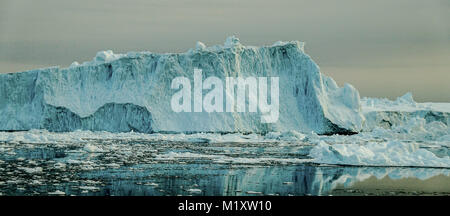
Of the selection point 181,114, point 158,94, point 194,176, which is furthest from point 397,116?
point 194,176

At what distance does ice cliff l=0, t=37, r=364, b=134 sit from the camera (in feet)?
81.8

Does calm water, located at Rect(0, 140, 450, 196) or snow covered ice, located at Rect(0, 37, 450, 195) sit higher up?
snow covered ice, located at Rect(0, 37, 450, 195)

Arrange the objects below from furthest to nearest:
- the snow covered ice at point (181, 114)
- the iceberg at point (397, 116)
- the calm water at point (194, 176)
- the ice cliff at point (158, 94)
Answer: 1. the iceberg at point (397, 116)
2. the ice cliff at point (158, 94)
3. the snow covered ice at point (181, 114)
4. the calm water at point (194, 176)

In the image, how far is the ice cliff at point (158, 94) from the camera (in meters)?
24.9

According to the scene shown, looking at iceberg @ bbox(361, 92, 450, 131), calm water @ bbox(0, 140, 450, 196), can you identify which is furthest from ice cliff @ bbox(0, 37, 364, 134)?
calm water @ bbox(0, 140, 450, 196)

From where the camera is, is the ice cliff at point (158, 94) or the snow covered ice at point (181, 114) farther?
the ice cliff at point (158, 94)

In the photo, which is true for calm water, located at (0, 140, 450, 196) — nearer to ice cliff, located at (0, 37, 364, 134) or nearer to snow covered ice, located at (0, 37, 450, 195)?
snow covered ice, located at (0, 37, 450, 195)

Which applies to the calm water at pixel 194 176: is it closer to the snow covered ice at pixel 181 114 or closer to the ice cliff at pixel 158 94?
the snow covered ice at pixel 181 114

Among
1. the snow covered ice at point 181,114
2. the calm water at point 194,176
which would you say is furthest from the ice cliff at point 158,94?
the calm water at point 194,176

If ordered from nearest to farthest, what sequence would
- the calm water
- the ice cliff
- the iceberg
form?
the calm water → the ice cliff → the iceberg

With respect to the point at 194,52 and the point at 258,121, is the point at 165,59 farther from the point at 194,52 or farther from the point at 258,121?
the point at 258,121

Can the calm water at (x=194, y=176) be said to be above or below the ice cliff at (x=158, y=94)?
below

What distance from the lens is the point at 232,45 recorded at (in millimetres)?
26578
